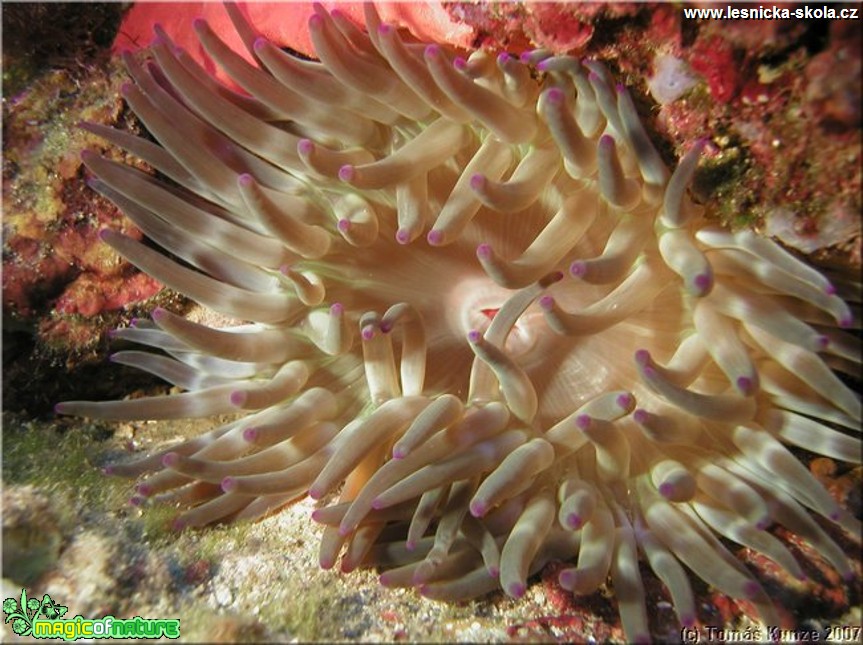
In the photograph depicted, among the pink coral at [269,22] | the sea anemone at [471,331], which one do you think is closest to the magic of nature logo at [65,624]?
the sea anemone at [471,331]

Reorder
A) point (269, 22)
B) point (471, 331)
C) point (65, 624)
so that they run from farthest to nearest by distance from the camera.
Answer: point (269, 22) → point (471, 331) → point (65, 624)

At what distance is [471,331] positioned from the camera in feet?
7.68

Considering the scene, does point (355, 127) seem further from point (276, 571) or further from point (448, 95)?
point (276, 571)

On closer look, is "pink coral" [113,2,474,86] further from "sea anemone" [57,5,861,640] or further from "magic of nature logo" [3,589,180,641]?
"magic of nature logo" [3,589,180,641]

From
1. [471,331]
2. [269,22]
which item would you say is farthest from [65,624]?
[269,22]

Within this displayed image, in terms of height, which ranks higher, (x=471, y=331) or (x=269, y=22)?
(x=269, y=22)

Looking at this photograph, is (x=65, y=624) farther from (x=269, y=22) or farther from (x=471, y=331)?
(x=269, y=22)

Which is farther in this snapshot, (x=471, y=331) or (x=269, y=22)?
(x=269, y=22)

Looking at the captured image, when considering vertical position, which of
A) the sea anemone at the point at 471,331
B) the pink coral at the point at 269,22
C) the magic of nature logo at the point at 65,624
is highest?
the pink coral at the point at 269,22

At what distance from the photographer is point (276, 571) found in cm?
238

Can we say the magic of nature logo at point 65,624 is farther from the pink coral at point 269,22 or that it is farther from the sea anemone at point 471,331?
the pink coral at point 269,22

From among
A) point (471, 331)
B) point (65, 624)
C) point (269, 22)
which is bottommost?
point (65, 624)

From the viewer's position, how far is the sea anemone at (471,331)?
2109 millimetres

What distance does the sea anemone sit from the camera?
2.11 metres
